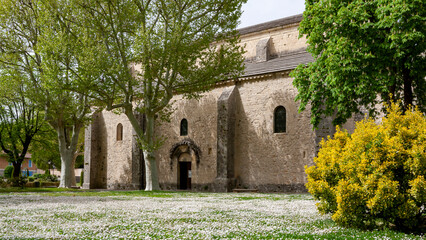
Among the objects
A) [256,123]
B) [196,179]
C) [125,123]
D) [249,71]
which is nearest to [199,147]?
[196,179]

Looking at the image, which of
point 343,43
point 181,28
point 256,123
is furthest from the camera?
point 256,123

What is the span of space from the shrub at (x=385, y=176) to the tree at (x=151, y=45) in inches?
613

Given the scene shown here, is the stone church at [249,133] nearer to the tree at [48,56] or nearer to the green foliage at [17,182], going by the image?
the tree at [48,56]

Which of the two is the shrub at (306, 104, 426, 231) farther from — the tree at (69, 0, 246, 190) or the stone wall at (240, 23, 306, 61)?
the stone wall at (240, 23, 306, 61)

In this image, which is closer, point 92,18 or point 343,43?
point 343,43

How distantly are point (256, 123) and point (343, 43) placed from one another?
1232 cm

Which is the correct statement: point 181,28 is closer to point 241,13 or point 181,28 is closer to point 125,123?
point 241,13

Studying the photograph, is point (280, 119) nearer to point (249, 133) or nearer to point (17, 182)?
point (249, 133)

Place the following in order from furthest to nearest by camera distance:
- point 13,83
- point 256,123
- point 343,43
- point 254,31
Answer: point 254,31 < point 13,83 < point 256,123 < point 343,43

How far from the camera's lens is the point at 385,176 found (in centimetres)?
839

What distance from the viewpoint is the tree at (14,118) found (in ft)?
95.0

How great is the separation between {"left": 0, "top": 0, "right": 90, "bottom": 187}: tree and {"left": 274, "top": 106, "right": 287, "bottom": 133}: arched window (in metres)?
12.7

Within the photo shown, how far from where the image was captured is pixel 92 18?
2498 cm

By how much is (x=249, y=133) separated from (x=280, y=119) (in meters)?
2.49
